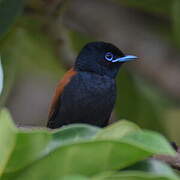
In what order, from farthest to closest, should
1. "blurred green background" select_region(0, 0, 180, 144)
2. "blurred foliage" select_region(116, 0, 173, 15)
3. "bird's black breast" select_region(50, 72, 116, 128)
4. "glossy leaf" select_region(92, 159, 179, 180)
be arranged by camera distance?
"blurred foliage" select_region(116, 0, 173, 15) < "blurred green background" select_region(0, 0, 180, 144) < "bird's black breast" select_region(50, 72, 116, 128) < "glossy leaf" select_region(92, 159, 179, 180)

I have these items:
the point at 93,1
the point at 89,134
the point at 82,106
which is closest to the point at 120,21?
the point at 93,1

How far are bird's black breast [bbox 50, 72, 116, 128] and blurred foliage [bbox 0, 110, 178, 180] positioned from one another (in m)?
1.54

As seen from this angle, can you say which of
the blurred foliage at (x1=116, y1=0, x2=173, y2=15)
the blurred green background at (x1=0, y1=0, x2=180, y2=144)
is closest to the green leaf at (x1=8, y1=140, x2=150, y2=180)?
the blurred green background at (x1=0, y1=0, x2=180, y2=144)

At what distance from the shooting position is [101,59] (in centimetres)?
343

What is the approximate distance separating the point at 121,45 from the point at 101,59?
57cm

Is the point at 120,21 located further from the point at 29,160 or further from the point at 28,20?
the point at 29,160

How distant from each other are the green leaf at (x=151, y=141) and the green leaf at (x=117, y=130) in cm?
6

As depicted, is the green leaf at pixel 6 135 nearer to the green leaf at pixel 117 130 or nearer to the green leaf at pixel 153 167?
the green leaf at pixel 117 130

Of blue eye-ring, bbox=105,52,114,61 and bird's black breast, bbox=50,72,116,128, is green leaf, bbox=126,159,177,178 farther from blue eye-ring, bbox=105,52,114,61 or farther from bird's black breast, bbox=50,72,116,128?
blue eye-ring, bbox=105,52,114,61

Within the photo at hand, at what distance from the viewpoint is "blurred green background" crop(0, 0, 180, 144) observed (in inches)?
141

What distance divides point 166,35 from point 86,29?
1.53ft

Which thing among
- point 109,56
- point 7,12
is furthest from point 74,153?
point 109,56

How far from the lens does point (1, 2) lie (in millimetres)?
3064

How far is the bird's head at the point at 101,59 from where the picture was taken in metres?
3.36
